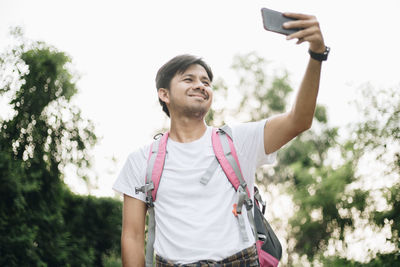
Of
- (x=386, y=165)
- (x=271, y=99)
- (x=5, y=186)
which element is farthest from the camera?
(x=271, y=99)

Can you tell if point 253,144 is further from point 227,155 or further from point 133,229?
point 133,229

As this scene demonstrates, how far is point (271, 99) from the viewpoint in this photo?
76.8 ft

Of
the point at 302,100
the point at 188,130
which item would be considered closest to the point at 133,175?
the point at 188,130

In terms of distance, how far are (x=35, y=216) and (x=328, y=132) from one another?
21106mm

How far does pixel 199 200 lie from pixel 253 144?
44 centimetres

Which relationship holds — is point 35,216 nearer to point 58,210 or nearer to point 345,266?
point 58,210

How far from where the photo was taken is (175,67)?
2.78m

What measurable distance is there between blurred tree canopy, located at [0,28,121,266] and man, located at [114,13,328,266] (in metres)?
2.67

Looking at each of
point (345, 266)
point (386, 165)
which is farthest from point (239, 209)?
point (386, 165)

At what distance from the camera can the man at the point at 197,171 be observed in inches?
82.2

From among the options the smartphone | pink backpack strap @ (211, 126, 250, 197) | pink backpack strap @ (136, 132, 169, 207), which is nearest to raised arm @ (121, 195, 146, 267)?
pink backpack strap @ (136, 132, 169, 207)

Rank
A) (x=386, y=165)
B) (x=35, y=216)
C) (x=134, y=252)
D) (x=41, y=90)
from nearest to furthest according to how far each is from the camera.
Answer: (x=134, y=252), (x=35, y=216), (x=41, y=90), (x=386, y=165)

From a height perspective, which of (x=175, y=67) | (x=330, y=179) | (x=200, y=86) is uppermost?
(x=175, y=67)

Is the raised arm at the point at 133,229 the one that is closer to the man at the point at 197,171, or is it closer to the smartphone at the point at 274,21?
the man at the point at 197,171
